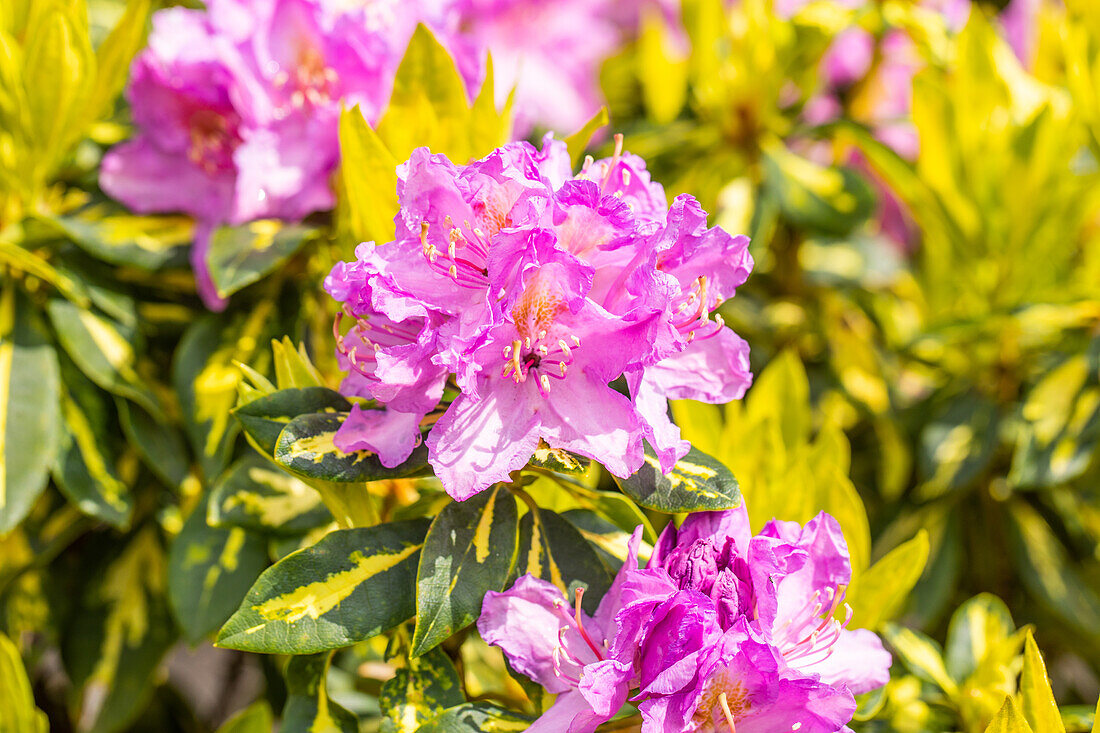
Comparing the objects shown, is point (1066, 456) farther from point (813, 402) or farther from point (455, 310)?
point (455, 310)

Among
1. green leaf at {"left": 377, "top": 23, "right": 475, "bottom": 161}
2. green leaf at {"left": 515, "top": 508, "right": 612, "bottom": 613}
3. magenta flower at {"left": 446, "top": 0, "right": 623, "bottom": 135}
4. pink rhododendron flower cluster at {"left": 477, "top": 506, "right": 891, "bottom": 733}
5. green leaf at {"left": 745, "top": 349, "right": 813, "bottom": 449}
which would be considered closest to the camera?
pink rhododendron flower cluster at {"left": 477, "top": 506, "right": 891, "bottom": 733}

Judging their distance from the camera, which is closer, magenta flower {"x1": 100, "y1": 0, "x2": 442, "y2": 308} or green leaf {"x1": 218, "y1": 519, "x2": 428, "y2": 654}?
green leaf {"x1": 218, "y1": 519, "x2": 428, "y2": 654}

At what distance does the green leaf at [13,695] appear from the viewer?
88cm

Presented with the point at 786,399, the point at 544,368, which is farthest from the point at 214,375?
the point at 786,399

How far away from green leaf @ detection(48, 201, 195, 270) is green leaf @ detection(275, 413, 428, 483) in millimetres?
449

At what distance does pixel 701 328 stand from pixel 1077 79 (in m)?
0.78

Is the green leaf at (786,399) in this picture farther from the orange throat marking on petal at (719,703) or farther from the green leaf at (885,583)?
the orange throat marking on petal at (719,703)

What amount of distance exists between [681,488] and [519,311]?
0.17 meters

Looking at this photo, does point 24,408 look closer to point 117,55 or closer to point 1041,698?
point 117,55

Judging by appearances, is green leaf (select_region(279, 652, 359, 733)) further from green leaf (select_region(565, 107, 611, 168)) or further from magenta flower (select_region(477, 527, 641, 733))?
green leaf (select_region(565, 107, 611, 168))

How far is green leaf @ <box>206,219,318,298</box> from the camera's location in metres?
0.91

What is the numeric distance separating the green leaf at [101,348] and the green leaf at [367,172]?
0.38m

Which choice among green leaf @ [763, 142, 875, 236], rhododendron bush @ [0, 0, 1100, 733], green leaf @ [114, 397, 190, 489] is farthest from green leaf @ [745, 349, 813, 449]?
green leaf @ [114, 397, 190, 489]

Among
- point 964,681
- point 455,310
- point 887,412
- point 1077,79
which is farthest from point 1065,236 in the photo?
point 455,310
